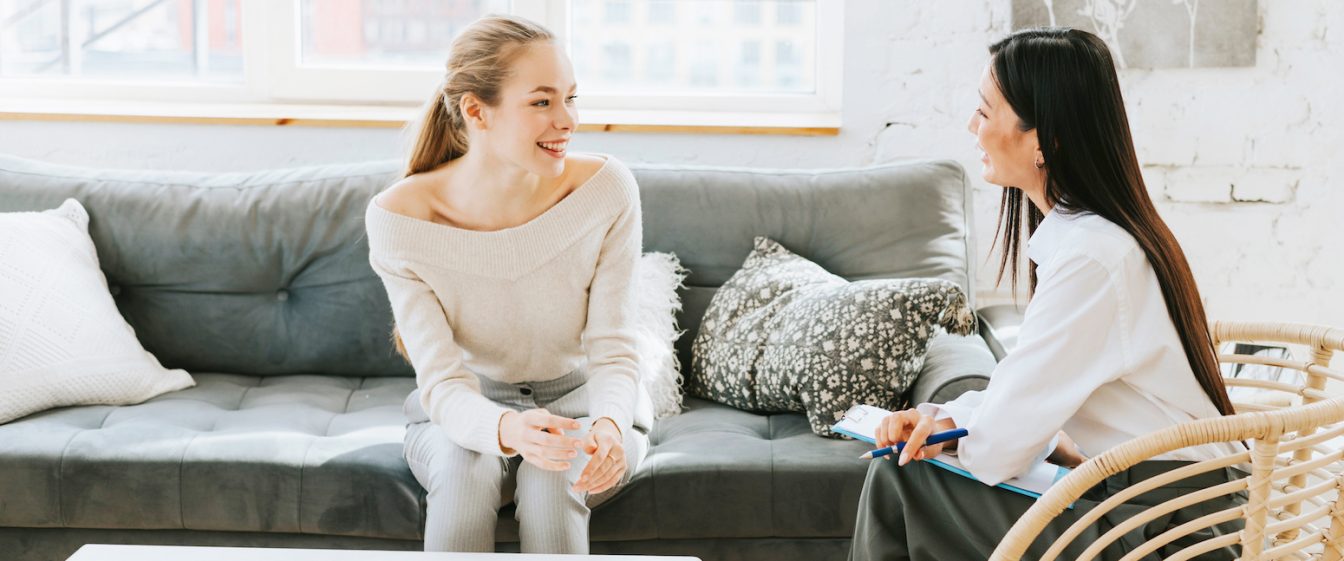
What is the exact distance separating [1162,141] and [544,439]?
177cm

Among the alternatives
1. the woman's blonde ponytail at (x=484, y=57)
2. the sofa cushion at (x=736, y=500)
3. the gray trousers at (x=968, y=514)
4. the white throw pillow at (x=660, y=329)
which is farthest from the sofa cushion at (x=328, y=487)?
the woman's blonde ponytail at (x=484, y=57)

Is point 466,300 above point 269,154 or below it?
below

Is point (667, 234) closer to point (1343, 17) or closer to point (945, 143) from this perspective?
point (945, 143)

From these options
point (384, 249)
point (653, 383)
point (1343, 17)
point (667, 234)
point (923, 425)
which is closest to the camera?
point (923, 425)

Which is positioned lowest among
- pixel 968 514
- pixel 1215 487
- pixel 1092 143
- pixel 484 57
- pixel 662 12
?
pixel 968 514

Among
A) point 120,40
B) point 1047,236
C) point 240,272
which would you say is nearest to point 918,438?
point 1047,236

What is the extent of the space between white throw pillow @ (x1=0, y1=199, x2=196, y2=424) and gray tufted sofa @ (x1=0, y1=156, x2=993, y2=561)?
0.05m

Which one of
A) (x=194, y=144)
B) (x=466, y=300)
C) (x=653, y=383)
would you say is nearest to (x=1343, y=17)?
(x=653, y=383)

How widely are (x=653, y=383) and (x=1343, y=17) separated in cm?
175

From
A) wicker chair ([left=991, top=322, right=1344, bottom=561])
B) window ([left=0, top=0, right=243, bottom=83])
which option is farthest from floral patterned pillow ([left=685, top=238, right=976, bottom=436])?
window ([left=0, top=0, right=243, bottom=83])

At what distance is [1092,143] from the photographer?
1399mm

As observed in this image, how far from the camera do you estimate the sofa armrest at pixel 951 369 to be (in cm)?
186

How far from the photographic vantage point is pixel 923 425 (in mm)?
1448

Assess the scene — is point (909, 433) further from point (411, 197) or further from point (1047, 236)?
point (411, 197)
